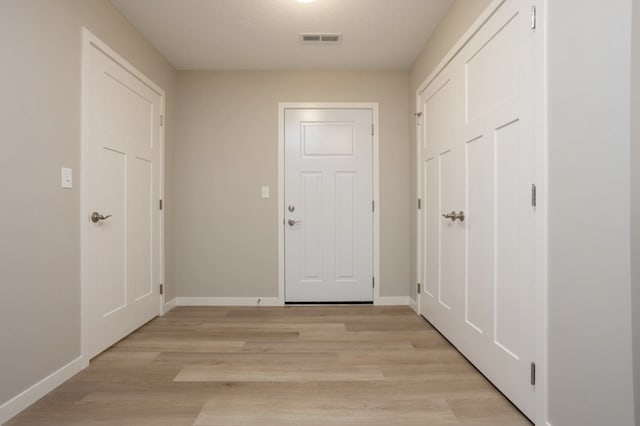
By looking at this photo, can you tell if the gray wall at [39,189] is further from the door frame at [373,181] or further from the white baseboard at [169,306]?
the door frame at [373,181]

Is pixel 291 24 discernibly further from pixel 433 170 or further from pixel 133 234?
pixel 133 234

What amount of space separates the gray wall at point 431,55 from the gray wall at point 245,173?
0.35 feet

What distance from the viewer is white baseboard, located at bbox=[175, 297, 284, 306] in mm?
3580

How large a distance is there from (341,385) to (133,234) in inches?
78.7

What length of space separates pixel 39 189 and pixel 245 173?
1954mm

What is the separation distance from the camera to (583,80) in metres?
1.23

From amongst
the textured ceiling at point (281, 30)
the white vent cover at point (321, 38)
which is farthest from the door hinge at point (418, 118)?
the white vent cover at point (321, 38)

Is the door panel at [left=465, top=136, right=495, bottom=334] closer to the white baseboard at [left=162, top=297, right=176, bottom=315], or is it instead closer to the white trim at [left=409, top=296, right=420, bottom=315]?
the white trim at [left=409, top=296, right=420, bottom=315]

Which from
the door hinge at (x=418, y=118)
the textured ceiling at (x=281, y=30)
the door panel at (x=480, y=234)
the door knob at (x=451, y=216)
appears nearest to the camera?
the door panel at (x=480, y=234)

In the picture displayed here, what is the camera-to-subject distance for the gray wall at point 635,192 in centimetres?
103

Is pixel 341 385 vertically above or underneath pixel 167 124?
underneath

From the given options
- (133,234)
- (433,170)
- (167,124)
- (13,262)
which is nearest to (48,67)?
(13,262)

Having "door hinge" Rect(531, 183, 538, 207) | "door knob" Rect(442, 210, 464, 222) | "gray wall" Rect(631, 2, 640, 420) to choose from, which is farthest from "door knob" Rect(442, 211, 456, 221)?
"gray wall" Rect(631, 2, 640, 420)

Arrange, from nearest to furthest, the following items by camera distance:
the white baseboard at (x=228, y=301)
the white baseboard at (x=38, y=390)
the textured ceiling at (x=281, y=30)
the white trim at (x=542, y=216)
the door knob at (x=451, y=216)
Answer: the white trim at (x=542, y=216) → the white baseboard at (x=38, y=390) → the door knob at (x=451, y=216) → the textured ceiling at (x=281, y=30) → the white baseboard at (x=228, y=301)
